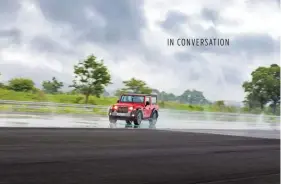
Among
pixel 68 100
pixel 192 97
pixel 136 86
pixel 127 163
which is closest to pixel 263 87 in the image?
pixel 192 97

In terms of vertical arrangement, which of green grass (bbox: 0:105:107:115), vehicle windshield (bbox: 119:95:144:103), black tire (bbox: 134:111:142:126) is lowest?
black tire (bbox: 134:111:142:126)

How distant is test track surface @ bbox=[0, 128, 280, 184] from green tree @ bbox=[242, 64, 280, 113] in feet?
126

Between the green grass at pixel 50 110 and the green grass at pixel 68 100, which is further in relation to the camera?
the green grass at pixel 68 100

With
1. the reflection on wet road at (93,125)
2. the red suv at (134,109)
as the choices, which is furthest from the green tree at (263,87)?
the red suv at (134,109)

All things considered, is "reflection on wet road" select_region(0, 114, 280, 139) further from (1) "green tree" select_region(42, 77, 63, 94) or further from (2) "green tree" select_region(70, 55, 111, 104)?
(2) "green tree" select_region(70, 55, 111, 104)

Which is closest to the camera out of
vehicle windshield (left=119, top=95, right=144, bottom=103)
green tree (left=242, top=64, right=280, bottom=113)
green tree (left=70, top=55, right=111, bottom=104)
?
vehicle windshield (left=119, top=95, right=144, bottom=103)

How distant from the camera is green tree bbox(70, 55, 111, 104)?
137 feet

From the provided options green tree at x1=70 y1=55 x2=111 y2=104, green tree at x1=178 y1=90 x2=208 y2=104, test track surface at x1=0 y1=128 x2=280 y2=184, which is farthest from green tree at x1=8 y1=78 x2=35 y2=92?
test track surface at x1=0 y1=128 x2=280 y2=184

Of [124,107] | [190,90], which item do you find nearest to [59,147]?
[124,107]

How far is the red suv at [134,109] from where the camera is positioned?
1029 inches

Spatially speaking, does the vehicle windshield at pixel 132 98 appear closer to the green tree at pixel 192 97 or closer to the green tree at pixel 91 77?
the green tree at pixel 91 77

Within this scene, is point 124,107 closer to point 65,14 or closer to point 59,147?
point 59,147

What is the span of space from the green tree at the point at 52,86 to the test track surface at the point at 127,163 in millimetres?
26815

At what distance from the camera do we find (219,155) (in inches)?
507
